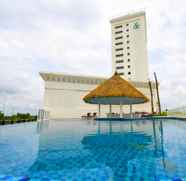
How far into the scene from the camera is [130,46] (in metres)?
36.3

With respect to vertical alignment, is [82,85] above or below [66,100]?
above

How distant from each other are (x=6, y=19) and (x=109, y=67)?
31456 millimetres

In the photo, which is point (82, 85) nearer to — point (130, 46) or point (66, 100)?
point (66, 100)

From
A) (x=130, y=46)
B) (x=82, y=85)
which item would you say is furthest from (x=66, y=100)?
(x=130, y=46)

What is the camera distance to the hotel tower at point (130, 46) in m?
33.7

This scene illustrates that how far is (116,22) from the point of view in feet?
128

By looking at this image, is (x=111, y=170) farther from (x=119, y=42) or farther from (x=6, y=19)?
(x=119, y=42)

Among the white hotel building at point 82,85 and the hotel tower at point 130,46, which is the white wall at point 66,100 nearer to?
the white hotel building at point 82,85

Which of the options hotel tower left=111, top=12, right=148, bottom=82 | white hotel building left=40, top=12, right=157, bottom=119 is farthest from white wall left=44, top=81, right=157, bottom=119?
hotel tower left=111, top=12, right=148, bottom=82

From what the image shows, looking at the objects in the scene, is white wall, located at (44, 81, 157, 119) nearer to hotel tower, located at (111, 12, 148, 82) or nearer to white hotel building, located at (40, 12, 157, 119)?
white hotel building, located at (40, 12, 157, 119)

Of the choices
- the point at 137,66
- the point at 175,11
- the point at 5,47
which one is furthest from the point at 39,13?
the point at 137,66

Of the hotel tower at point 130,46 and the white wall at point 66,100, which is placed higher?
the hotel tower at point 130,46

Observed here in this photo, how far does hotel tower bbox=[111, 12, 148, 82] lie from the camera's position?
33.7m

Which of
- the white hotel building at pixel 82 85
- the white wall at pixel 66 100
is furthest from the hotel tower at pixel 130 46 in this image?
the white wall at pixel 66 100
